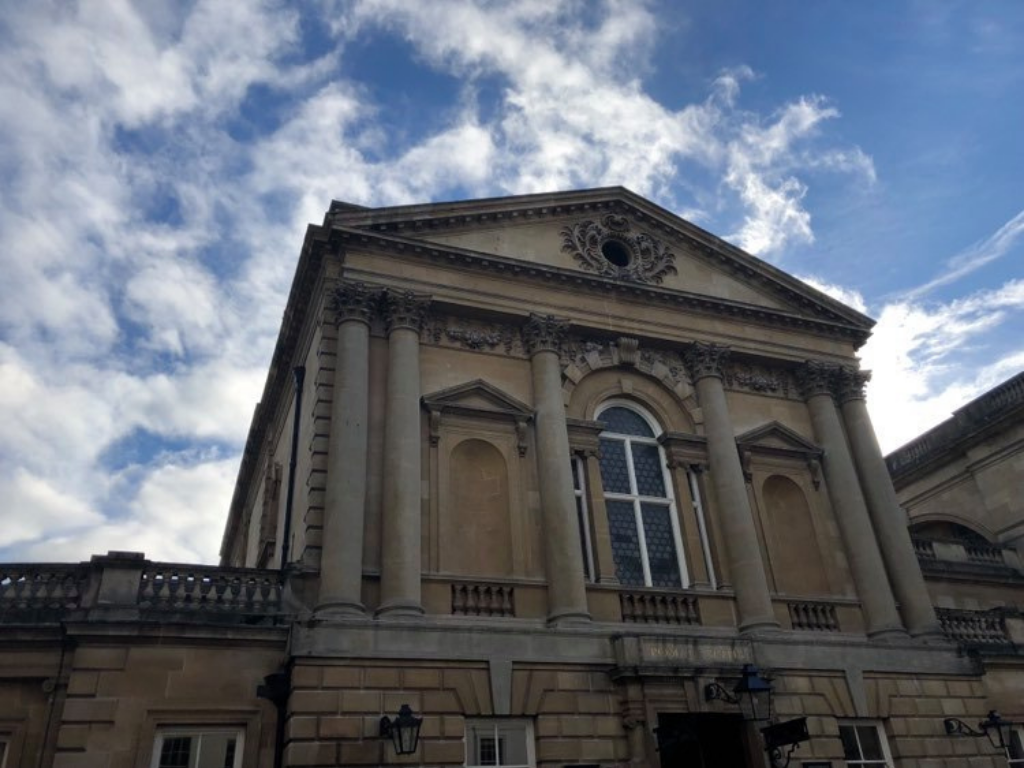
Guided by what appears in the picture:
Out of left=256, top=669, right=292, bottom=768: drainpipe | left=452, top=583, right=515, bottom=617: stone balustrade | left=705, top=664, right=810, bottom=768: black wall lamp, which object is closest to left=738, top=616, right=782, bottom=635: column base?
left=705, top=664, right=810, bottom=768: black wall lamp

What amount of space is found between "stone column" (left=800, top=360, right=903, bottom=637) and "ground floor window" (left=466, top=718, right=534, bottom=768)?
8618 millimetres

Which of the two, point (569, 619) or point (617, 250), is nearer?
point (569, 619)

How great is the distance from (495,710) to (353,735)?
8.09 feet

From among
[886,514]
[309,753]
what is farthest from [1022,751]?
[309,753]

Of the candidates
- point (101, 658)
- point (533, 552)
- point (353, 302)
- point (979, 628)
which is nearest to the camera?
point (101, 658)

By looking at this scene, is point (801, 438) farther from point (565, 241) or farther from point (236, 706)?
point (236, 706)

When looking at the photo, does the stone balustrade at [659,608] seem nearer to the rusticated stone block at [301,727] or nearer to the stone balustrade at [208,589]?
the rusticated stone block at [301,727]

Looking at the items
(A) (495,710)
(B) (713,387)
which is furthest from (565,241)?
(A) (495,710)

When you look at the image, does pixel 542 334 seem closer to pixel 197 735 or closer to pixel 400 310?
pixel 400 310

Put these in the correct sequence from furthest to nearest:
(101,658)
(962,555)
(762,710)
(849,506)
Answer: (962,555) < (849,506) < (762,710) < (101,658)

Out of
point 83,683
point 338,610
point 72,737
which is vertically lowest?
point 72,737

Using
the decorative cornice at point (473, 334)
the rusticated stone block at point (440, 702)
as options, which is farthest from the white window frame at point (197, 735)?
the decorative cornice at point (473, 334)

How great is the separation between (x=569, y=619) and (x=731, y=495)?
5.22m

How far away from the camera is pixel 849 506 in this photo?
805 inches
